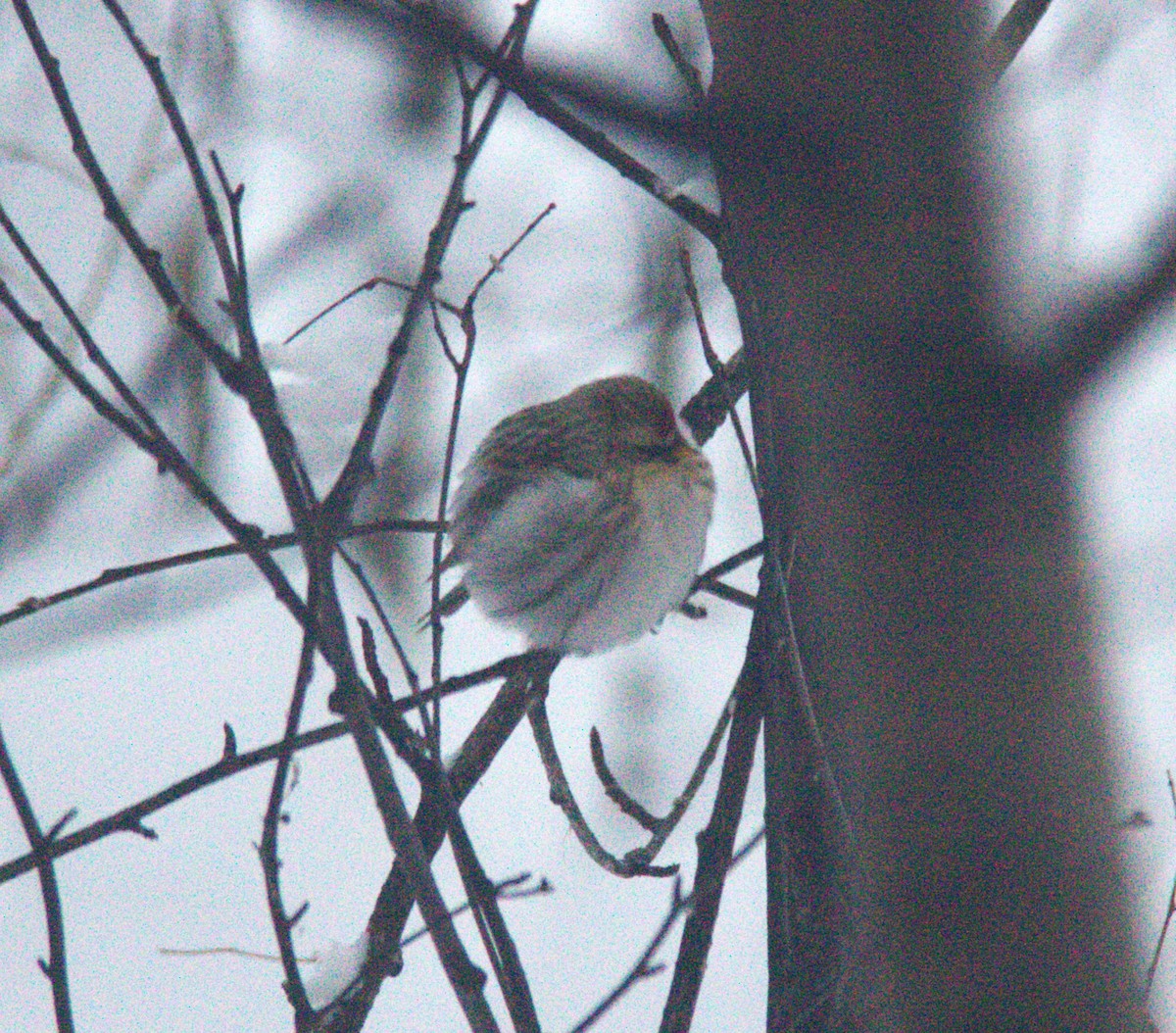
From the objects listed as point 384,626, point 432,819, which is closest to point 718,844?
point 384,626

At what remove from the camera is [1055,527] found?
907 mm

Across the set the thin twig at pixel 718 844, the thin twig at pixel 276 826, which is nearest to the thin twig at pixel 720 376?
the thin twig at pixel 718 844

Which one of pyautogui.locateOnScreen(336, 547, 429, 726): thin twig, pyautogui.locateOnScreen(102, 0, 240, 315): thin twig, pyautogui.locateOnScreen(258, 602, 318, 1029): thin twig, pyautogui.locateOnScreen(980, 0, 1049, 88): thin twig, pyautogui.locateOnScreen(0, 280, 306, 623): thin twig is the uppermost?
pyautogui.locateOnScreen(980, 0, 1049, 88): thin twig

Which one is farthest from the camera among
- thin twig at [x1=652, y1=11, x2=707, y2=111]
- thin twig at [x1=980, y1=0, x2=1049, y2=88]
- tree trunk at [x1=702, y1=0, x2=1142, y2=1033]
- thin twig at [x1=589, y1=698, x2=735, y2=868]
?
thin twig at [x1=589, y1=698, x2=735, y2=868]

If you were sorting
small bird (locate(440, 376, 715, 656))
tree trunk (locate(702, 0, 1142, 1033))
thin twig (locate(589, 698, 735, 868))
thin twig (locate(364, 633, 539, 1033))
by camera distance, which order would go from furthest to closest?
small bird (locate(440, 376, 715, 656)), thin twig (locate(589, 698, 735, 868)), thin twig (locate(364, 633, 539, 1033)), tree trunk (locate(702, 0, 1142, 1033))

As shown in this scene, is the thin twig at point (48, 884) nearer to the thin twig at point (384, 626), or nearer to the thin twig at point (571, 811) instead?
the thin twig at point (384, 626)

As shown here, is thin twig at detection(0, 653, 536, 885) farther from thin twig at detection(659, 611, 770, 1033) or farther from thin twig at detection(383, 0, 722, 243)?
thin twig at detection(383, 0, 722, 243)

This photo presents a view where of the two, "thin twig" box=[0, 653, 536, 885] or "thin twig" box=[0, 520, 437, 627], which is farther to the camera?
"thin twig" box=[0, 520, 437, 627]

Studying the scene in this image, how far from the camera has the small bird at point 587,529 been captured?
3.12 metres

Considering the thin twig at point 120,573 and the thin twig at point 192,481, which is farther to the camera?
the thin twig at point 120,573

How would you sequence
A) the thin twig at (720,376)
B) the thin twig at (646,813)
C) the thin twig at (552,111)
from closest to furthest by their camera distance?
1. the thin twig at (552,111)
2. the thin twig at (720,376)
3. the thin twig at (646,813)

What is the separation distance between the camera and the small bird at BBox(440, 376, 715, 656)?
3.12m

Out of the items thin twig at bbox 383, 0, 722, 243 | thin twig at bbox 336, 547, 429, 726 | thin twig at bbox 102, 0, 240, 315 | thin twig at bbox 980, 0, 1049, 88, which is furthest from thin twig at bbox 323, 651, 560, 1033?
thin twig at bbox 980, 0, 1049, 88

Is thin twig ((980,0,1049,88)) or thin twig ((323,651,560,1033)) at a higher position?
thin twig ((980,0,1049,88))
